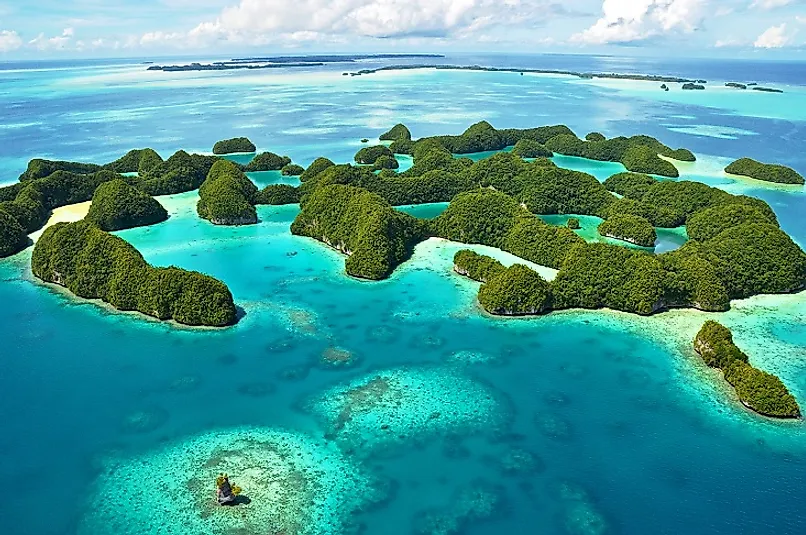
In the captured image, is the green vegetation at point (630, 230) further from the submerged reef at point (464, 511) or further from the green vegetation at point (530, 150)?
the green vegetation at point (530, 150)

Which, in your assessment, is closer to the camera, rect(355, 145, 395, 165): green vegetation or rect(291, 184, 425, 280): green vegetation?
rect(291, 184, 425, 280): green vegetation

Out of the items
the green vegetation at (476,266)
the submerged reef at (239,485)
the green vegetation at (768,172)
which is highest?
the green vegetation at (476,266)

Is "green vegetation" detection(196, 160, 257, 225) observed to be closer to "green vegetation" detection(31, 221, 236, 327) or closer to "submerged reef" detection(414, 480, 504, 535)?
"green vegetation" detection(31, 221, 236, 327)

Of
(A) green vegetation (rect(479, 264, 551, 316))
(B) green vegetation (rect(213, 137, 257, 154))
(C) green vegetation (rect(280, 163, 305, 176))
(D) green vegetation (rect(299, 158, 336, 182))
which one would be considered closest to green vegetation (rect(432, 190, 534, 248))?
(A) green vegetation (rect(479, 264, 551, 316))

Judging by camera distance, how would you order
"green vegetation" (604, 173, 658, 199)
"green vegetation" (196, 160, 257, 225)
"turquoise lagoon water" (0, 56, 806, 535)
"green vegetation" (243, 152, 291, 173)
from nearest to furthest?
"turquoise lagoon water" (0, 56, 806, 535)
"green vegetation" (196, 160, 257, 225)
"green vegetation" (604, 173, 658, 199)
"green vegetation" (243, 152, 291, 173)

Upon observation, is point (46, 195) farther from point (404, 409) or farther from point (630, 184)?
point (630, 184)

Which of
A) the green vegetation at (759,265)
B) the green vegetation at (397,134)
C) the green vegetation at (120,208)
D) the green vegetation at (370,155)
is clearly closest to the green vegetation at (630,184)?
the green vegetation at (759,265)

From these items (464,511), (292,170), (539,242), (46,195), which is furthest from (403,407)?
(292,170)
